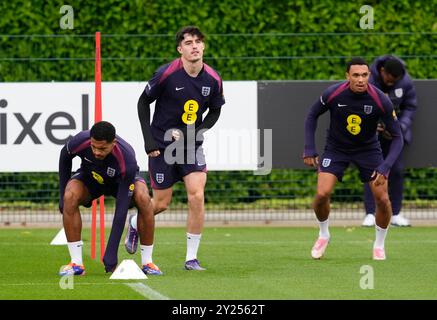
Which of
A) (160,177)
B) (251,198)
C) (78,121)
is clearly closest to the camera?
(160,177)

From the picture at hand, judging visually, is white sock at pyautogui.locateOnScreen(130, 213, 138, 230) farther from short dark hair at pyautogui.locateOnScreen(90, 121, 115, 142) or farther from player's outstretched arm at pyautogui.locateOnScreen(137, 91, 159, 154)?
short dark hair at pyautogui.locateOnScreen(90, 121, 115, 142)

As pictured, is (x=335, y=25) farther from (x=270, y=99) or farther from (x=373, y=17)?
(x=270, y=99)

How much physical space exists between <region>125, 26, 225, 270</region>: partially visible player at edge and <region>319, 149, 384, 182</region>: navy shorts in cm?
161

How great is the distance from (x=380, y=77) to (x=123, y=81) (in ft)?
12.1

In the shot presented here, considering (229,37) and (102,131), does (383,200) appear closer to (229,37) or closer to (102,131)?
(102,131)

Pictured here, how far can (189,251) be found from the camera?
13.1m

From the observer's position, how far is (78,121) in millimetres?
18156

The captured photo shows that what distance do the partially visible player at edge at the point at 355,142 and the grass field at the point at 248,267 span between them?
1.58 feet

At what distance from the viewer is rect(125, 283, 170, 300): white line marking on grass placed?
1051cm

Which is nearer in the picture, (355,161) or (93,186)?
(93,186)

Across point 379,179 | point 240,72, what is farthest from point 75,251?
point 240,72

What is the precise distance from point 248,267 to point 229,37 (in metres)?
7.01
